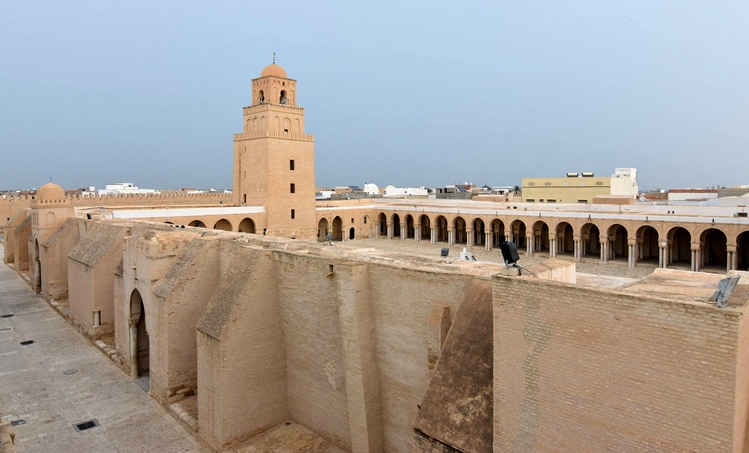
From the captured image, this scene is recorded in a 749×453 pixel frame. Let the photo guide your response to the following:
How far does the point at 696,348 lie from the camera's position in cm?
505

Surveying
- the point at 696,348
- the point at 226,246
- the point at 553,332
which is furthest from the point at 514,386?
the point at 226,246

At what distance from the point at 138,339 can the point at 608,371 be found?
13384mm

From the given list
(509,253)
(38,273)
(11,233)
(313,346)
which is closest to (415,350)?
(313,346)

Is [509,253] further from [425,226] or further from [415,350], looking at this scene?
[425,226]

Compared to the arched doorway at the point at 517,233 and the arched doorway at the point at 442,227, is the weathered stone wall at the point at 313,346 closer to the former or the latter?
the arched doorway at the point at 517,233

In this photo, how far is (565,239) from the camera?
33656 millimetres

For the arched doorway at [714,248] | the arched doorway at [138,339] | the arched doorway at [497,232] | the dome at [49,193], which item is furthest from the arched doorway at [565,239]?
the dome at [49,193]

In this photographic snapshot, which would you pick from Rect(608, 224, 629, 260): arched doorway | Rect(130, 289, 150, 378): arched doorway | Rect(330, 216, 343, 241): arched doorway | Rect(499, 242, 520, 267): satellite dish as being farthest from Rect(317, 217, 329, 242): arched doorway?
Rect(499, 242, 520, 267): satellite dish

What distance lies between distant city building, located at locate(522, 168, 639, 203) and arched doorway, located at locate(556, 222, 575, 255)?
9333 mm

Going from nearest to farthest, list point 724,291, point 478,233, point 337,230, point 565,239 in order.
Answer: point 724,291, point 565,239, point 478,233, point 337,230

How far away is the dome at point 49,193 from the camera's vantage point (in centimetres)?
2433

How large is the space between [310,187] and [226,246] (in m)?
19.7

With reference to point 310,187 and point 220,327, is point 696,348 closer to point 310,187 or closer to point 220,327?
point 220,327

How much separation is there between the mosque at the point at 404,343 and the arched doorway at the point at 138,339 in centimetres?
5
